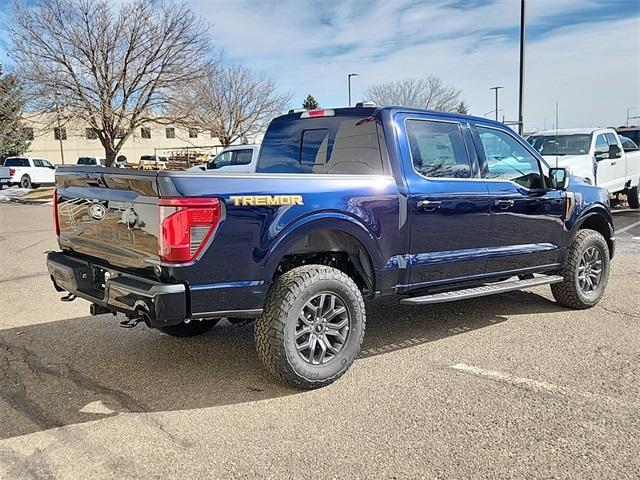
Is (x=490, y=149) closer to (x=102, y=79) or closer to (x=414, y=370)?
(x=414, y=370)

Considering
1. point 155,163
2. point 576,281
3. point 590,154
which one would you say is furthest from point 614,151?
point 155,163

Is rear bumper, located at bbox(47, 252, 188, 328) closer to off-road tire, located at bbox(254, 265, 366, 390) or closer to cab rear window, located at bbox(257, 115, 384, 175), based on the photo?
off-road tire, located at bbox(254, 265, 366, 390)

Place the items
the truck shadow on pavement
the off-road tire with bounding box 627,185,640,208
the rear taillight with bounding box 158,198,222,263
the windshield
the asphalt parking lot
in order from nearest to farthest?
the asphalt parking lot
the rear taillight with bounding box 158,198,222,263
the truck shadow on pavement
the windshield
the off-road tire with bounding box 627,185,640,208

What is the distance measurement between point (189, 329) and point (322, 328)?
4.94 feet

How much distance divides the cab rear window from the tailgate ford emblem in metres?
1.76

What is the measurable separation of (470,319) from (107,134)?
19.3 meters

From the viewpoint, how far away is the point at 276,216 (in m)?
3.70

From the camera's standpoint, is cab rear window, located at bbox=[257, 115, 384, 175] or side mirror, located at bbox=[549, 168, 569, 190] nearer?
cab rear window, located at bbox=[257, 115, 384, 175]

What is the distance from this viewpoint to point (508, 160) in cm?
531

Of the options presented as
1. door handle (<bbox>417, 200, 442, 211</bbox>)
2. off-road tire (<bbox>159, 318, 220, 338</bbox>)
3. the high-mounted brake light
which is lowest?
off-road tire (<bbox>159, 318, 220, 338</bbox>)

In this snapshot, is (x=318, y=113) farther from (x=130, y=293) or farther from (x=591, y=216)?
(x=591, y=216)

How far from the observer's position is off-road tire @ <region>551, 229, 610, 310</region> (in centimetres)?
571

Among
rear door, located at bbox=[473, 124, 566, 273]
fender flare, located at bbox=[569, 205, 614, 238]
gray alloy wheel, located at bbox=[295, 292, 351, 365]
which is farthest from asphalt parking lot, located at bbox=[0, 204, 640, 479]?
fender flare, located at bbox=[569, 205, 614, 238]

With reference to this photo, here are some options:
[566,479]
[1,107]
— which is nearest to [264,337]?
[566,479]
